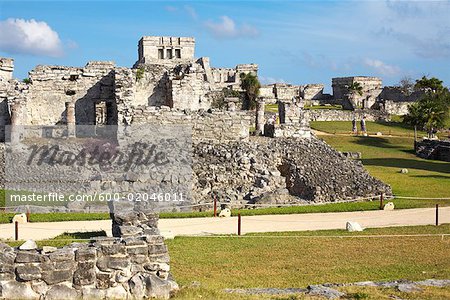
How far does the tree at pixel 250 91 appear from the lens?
6231cm

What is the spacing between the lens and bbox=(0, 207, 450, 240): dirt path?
16.6m

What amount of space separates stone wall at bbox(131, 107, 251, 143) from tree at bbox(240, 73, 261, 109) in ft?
116

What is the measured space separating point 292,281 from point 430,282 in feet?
7.92

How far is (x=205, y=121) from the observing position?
2545cm

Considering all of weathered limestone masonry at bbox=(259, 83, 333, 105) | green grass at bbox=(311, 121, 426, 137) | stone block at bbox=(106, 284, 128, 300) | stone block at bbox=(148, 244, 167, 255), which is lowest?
stone block at bbox=(106, 284, 128, 300)

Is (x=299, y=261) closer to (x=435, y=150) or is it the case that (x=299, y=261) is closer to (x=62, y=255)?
(x=62, y=255)

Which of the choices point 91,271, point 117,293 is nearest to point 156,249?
point 117,293

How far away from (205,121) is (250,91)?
38977 millimetres

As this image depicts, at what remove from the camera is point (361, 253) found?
13781mm

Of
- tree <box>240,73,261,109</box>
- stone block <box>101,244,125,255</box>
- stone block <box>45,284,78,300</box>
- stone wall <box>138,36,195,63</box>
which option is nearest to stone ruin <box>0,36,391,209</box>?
stone block <box>101,244,125,255</box>

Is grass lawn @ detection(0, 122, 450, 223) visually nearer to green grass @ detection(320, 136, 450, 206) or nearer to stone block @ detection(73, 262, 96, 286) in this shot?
green grass @ detection(320, 136, 450, 206)

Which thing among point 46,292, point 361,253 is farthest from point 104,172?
point 46,292

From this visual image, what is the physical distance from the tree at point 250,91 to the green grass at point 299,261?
46246mm

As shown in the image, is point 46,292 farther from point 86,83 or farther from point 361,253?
point 86,83
